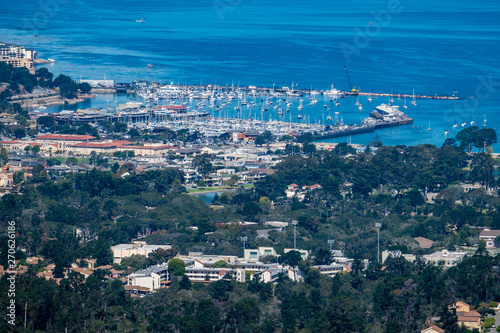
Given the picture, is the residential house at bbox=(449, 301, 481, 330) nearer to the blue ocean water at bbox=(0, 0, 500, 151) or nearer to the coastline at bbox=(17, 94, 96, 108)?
the blue ocean water at bbox=(0, 0, 500, 151)

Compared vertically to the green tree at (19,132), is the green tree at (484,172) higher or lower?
lower

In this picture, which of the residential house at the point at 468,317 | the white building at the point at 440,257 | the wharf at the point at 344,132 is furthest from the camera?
the wharf at the point at 344,132

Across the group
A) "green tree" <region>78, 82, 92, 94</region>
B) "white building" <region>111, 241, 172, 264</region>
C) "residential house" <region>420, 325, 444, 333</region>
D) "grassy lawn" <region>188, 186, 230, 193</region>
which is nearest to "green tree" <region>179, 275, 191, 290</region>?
"white building" <region>111, 241, 172, 264</region>

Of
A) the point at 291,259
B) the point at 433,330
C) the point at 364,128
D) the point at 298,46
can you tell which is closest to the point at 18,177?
the point at 291,259

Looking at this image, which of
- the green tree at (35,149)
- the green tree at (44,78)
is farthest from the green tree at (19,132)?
the green tree at (44,78)

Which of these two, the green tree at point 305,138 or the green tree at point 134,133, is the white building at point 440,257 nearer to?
the green tree at point 305,138

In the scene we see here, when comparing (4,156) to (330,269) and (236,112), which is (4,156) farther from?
(330,269)

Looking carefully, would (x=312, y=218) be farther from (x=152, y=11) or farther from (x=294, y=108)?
(x=152, y=11)
